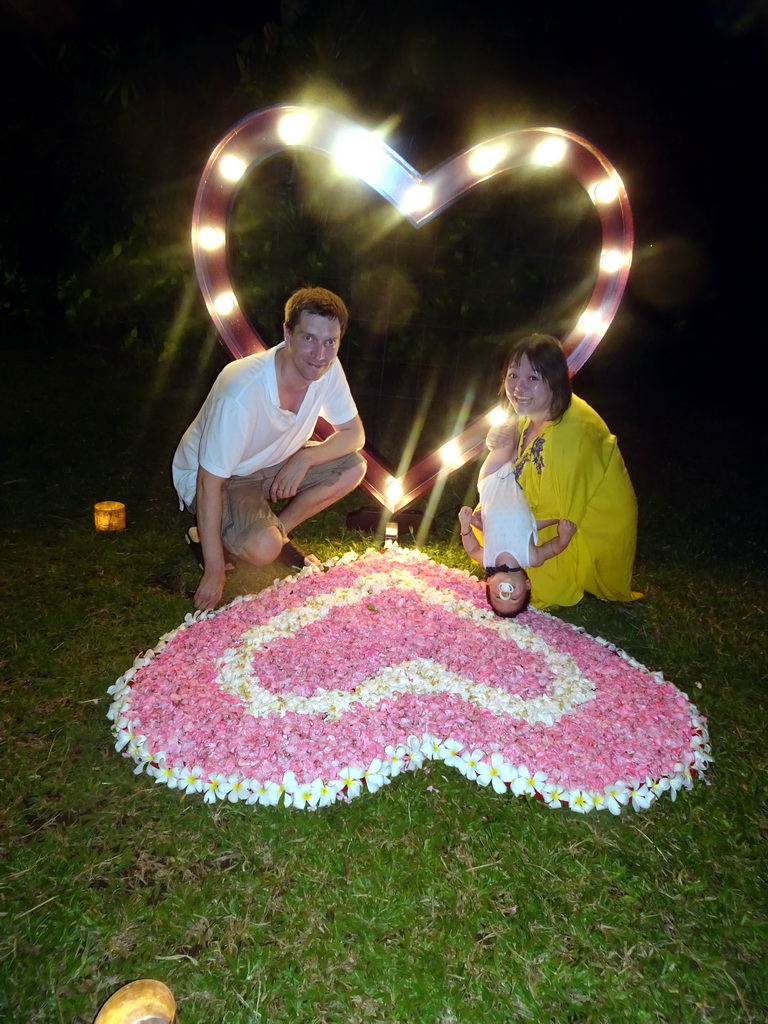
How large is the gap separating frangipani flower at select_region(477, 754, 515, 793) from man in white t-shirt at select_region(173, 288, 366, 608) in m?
1.58

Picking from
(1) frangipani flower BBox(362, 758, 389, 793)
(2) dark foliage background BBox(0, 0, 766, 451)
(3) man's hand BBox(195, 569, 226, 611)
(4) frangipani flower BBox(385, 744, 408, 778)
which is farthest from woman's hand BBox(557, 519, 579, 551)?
(2) dark foliage background BBox(0, 0, 766, 451)

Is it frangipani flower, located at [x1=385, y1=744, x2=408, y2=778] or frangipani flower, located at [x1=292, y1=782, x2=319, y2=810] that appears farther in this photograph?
frangipani flower, located at [x1=385, y1=744, x2=408, y2=778]

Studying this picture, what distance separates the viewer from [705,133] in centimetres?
896

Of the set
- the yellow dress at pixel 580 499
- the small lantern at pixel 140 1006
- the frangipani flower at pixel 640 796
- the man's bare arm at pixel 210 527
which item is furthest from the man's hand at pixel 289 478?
the small lantern at pixel 140 1006

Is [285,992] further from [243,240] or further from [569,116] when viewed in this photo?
[569,116]

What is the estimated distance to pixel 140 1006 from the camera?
1.87 m

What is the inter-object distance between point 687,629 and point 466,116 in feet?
17.6

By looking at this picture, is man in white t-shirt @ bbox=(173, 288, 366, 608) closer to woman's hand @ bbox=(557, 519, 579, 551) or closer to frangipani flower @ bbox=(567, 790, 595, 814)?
woman's hand @ bbox=(557, 519, 579, 551)

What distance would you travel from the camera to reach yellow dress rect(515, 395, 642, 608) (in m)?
3.75

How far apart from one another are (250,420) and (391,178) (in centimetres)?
140

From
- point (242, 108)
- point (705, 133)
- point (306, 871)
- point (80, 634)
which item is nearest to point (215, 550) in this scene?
point (80, 634)

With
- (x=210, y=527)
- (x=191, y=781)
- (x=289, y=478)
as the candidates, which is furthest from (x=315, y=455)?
(x=191, y=781)

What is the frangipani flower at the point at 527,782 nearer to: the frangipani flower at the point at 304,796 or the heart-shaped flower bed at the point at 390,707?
the heart-shaped flower bed at the point at 390,707

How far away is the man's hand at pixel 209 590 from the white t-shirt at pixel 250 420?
0.48 metres
